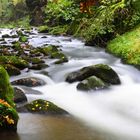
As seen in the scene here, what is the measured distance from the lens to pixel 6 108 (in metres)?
6.11

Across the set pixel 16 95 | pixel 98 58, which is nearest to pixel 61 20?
pixel 98 58

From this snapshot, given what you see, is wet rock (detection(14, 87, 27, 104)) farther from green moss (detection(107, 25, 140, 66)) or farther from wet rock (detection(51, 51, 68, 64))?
green moss (detection(107, 25, 140, 66))

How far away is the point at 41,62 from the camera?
Result: 1277 centimetres

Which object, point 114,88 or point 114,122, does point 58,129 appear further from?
point 114,88

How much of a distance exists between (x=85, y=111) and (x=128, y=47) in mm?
5824

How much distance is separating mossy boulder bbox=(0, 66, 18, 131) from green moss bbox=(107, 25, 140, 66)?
249 inches

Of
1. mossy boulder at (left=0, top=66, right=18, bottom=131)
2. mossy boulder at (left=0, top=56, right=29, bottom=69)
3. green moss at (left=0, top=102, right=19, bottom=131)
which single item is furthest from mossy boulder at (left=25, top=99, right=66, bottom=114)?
mossy boulder at (left=0, top=56, right=29, bottom=69)

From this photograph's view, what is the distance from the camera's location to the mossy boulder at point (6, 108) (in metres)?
6.05

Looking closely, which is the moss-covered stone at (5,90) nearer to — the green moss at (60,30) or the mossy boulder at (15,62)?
the mossy boulder at (15,62)

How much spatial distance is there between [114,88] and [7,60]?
394 centimetres

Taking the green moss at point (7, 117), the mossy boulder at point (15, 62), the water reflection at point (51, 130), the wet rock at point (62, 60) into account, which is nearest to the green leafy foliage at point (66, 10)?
the wet rock at point (62, 60)

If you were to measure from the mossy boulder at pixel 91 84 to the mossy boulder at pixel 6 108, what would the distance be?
3.00 metres

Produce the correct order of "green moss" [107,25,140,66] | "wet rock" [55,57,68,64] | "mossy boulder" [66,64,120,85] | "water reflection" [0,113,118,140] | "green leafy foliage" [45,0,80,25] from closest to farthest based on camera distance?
"water reflection" [0,113,118,140], "mossy boulder" [66,64,120,85], "green moss" [107,25,140,66], "wet rock" [55,57,68,64], "green leafy foliage" [45,0,80,25]

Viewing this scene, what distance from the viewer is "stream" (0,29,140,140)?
256 inches
